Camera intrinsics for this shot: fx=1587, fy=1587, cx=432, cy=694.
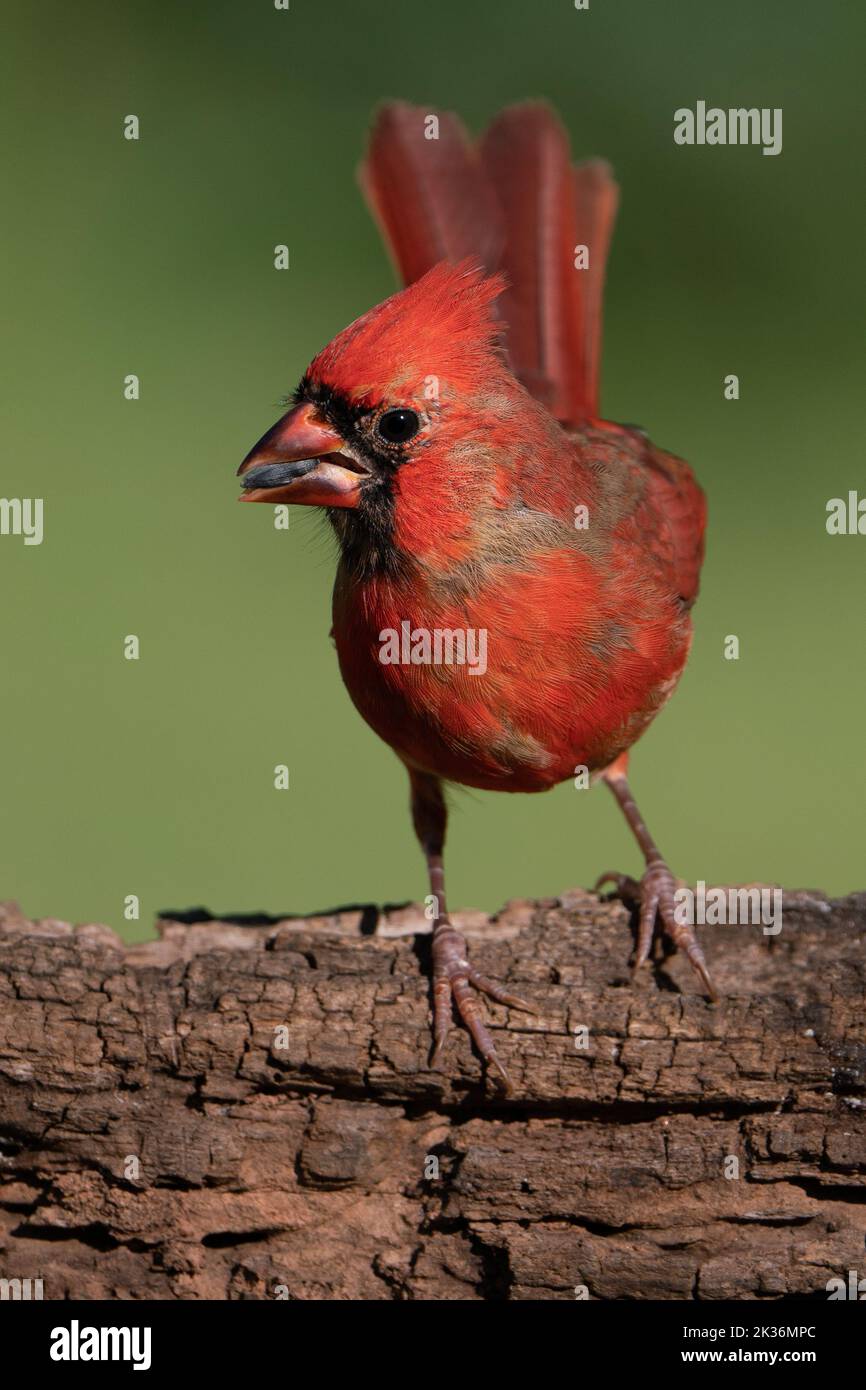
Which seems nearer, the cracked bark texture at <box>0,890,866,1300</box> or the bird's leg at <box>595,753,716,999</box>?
the cracked bark texture at <box>0,890,866,1300</box>

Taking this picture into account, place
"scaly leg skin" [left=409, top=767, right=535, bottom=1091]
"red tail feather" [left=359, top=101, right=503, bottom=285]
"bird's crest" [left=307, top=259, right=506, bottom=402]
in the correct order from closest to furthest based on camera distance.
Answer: "bird's crest" [left=307, top=259, right=506, bottom=402], "scaly leg skin" [left=409, top=767, right=535, bottom=1091], "red tail feather" [left=359, top=101, right=503, bottom=285]

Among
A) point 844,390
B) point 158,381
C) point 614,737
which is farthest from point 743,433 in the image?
point 614,737

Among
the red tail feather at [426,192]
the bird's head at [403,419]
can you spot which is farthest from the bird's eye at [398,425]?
the red tail feather at [426,192]

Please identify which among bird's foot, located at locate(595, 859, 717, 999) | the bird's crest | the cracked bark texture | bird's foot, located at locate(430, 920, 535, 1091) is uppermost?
the bird's crest

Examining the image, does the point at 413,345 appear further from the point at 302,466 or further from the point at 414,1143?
the point at 414,1143

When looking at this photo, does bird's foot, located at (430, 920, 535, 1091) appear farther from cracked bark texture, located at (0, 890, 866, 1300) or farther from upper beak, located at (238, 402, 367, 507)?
upper beak, located at (238, 402, 367, 507)

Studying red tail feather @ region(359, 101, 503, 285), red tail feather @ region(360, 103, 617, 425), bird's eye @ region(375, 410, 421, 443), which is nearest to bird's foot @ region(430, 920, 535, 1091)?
bird's eye @ region(375, 410, 421, 443)

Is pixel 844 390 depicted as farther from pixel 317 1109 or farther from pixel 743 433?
pixel 317 1109

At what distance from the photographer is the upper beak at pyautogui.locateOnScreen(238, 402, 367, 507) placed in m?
3.05

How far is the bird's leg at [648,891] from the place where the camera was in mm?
3314

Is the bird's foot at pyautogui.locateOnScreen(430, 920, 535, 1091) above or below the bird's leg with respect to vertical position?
below

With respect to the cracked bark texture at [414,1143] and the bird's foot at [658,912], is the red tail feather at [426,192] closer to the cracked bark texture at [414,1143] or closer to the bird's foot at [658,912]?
the bird's foot at [658,912]

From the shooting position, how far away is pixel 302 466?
10.2 ft

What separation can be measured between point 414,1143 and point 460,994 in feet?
0.99
